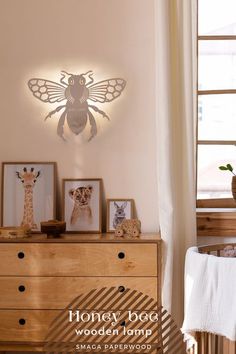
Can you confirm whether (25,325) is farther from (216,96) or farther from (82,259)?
(216,96)

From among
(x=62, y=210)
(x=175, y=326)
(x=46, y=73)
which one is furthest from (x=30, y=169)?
(x=175, y=326)

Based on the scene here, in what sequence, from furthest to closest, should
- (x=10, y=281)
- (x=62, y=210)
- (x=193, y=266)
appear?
(x=62, y=210)
(x=10, y=281)
(x=193, y=266)

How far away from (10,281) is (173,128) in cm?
120

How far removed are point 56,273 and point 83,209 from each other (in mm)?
461

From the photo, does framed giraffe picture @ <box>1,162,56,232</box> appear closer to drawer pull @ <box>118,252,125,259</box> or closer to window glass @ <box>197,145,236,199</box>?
drawer pull @ <box>118,252,125,259</box>

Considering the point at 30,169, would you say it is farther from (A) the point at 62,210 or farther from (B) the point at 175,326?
(B) the point at 175,326

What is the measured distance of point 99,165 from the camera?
4.19 meters

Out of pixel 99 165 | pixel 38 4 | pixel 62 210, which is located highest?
pixel 38 4

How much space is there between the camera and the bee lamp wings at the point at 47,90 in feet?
13.7

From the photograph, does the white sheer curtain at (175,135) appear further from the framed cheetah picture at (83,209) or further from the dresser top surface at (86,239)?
the framed cheetah picture at (83,209)

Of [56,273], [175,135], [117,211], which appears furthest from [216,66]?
[56,273]

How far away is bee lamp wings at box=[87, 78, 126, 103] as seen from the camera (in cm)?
415

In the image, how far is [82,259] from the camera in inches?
150

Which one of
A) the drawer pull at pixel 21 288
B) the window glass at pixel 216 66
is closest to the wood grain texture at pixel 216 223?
the window glass at pixel 216 66
